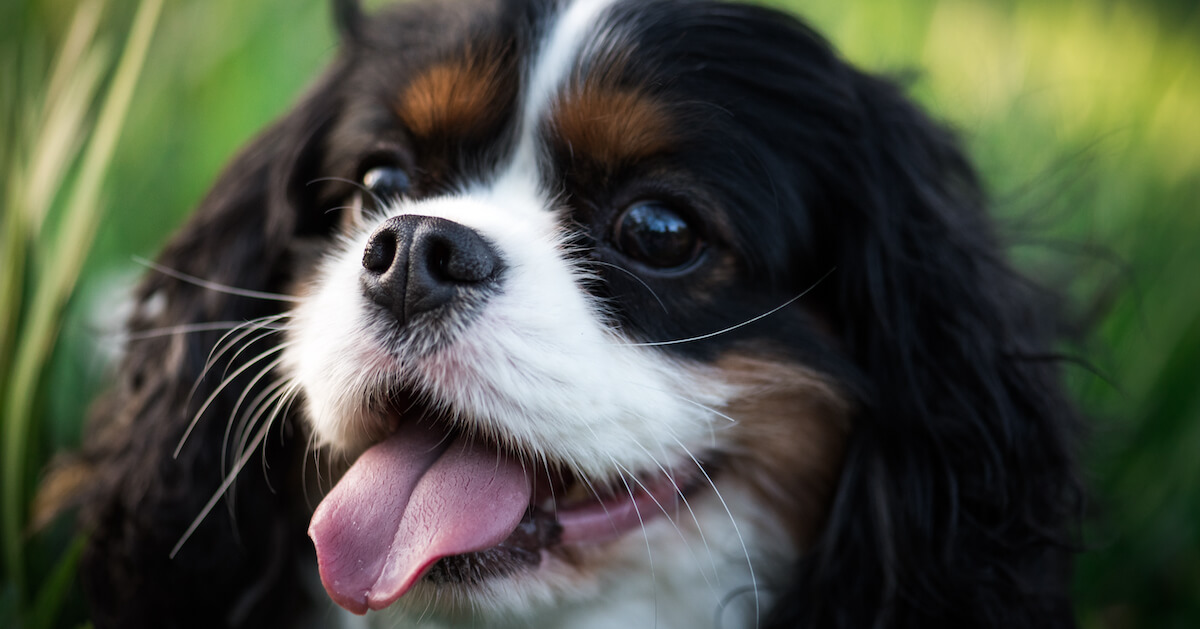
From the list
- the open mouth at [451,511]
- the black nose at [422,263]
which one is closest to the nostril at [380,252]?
the black nose at [422,263]

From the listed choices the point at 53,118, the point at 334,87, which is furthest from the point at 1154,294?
the point at 53,118

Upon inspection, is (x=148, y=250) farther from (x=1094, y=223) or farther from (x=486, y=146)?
(x=1094, y=223)

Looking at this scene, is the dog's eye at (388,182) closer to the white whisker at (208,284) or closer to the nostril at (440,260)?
the white whisker at (208,284)

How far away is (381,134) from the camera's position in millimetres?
1888

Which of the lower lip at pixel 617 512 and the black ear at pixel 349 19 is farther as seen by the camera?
the black ear at pixel 349 19

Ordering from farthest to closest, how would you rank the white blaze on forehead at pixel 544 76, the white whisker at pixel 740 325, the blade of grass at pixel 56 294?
the blade of grass at pixel 56 294, the white blaze on forehead at pixel 544 76, the white whisker at pixel 740 325

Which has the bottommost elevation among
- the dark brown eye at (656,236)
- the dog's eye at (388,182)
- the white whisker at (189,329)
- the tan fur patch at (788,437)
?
the white whisker at (189,329)

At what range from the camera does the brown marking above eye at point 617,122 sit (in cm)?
167

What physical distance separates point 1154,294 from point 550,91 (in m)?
2.40

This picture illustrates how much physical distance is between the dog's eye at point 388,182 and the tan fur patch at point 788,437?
69 cm

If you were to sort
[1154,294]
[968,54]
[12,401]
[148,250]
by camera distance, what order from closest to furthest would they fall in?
[12,401], [1154,294], [148,250], [968,54]

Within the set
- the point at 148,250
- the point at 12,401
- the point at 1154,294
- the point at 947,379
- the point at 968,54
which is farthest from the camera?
the point at 968,54

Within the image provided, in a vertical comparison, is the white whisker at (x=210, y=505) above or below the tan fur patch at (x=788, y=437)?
below

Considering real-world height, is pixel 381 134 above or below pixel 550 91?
below
